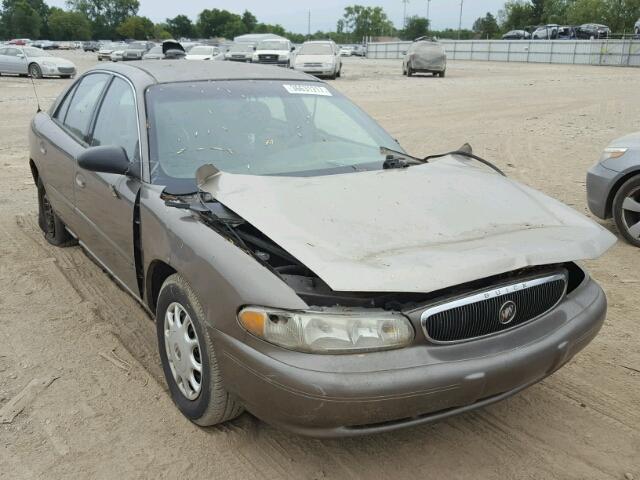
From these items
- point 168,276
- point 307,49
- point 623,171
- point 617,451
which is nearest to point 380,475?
point 617,451

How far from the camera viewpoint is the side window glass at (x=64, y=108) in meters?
4.88

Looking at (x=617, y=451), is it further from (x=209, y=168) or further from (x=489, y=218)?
(x=209, y=168)

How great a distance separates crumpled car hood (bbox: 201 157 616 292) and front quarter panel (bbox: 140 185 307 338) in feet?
0.51

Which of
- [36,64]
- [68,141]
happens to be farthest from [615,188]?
[36,64]

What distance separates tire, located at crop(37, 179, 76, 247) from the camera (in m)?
5.23

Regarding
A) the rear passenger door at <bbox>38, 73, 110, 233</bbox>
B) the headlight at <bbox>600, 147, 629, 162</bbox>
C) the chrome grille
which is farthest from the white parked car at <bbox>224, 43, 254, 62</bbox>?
the chrome grille

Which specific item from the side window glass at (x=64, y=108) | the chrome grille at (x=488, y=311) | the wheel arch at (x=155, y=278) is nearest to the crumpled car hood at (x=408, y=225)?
the chrome grille at (x=488, y=311)

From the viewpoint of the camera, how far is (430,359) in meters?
2.39

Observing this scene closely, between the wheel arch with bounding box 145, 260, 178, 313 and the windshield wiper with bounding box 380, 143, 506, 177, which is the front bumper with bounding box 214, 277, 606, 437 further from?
the windshield wiper with bounding box 380, 143, 506, 177

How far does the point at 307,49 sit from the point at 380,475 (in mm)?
25084

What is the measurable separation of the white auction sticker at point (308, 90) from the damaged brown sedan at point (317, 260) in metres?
0.11

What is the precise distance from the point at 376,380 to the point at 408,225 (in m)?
0.79

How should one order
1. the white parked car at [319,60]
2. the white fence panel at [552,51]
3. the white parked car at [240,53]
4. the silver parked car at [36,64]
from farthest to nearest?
the white fence panel at [552,51] < the white parked car at [240,53] < the white parked car at [319,60] < the silver parked car at [36,64]

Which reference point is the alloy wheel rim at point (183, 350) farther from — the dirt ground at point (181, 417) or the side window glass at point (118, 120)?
the side window glass at point (118, 120)
